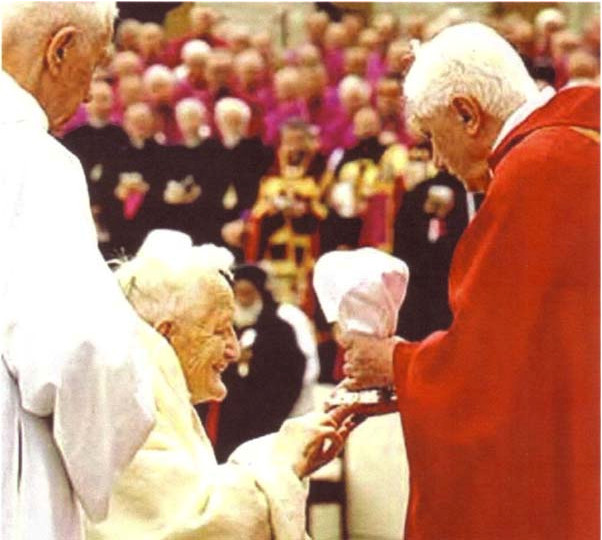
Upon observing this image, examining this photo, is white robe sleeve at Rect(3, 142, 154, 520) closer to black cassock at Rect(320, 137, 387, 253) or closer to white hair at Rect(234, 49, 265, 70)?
black cassock at Rect(320, 137, 387, 253)

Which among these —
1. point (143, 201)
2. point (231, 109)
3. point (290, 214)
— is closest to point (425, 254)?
point (143, 201)

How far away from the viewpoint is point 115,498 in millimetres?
1941

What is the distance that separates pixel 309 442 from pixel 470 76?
458 millimetres

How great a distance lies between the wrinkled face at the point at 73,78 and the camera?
1.81 metres

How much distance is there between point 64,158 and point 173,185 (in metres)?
3.04

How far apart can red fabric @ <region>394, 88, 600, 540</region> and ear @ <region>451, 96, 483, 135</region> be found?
2.4 inches

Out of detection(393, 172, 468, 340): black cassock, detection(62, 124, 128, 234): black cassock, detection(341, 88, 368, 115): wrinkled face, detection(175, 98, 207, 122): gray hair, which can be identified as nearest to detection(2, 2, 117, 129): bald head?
detection(393, 172, 468, 340): black cassock

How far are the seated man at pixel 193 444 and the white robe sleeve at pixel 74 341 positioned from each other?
0.19 m

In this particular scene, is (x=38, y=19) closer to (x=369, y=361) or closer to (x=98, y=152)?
(x=369, y=361)

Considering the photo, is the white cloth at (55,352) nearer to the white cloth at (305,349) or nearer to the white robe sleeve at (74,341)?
the white robe sleeve at (74,341)

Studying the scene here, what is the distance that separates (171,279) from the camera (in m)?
2.11

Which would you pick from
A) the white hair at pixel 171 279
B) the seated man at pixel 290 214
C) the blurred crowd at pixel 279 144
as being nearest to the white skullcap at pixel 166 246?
the white hair at pixel 171 279

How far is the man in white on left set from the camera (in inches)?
65.7

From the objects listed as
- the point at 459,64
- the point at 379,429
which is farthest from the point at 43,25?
the point at 379,429
